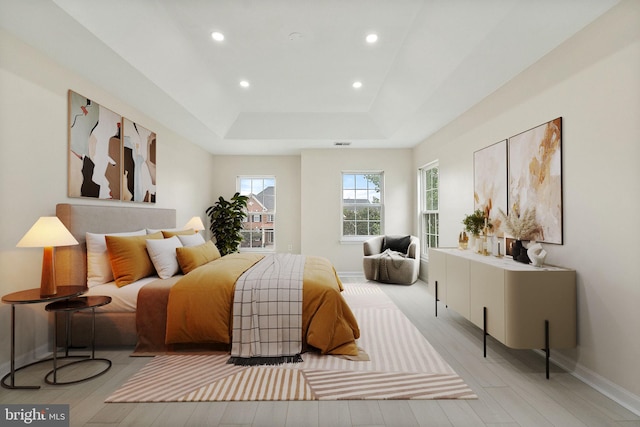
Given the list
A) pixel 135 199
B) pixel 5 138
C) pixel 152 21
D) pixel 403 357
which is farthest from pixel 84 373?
pixel 152 21

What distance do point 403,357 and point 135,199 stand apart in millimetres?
3447

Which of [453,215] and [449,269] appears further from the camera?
[453,215]

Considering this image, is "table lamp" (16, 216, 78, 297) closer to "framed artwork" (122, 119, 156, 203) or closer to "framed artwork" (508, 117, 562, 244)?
"framed artwork" (122, 119, 156, 203)

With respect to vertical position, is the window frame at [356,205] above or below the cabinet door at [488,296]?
above

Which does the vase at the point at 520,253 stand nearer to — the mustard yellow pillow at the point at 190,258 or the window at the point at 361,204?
the mustard yellow pillow at the point at 190,258

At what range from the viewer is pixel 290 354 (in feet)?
8.61

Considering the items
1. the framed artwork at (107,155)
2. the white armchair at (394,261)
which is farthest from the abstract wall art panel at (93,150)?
the white armchair at (394,261)

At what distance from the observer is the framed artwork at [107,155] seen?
3.02m

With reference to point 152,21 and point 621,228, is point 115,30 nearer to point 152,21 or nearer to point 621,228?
point 152,21

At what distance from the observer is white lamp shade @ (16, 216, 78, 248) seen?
226 centimetres

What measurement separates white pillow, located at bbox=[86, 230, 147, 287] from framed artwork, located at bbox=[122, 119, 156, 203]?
2.76 feet

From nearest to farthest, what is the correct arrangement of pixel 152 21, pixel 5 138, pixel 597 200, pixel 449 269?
pixel 597 200 < pixel 5 138 < pixel 152 21 < pixel 449 269

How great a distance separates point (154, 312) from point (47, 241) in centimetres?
94

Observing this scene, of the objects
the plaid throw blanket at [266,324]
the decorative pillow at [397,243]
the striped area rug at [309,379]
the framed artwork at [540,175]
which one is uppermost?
the framed artwork at [540,175]
